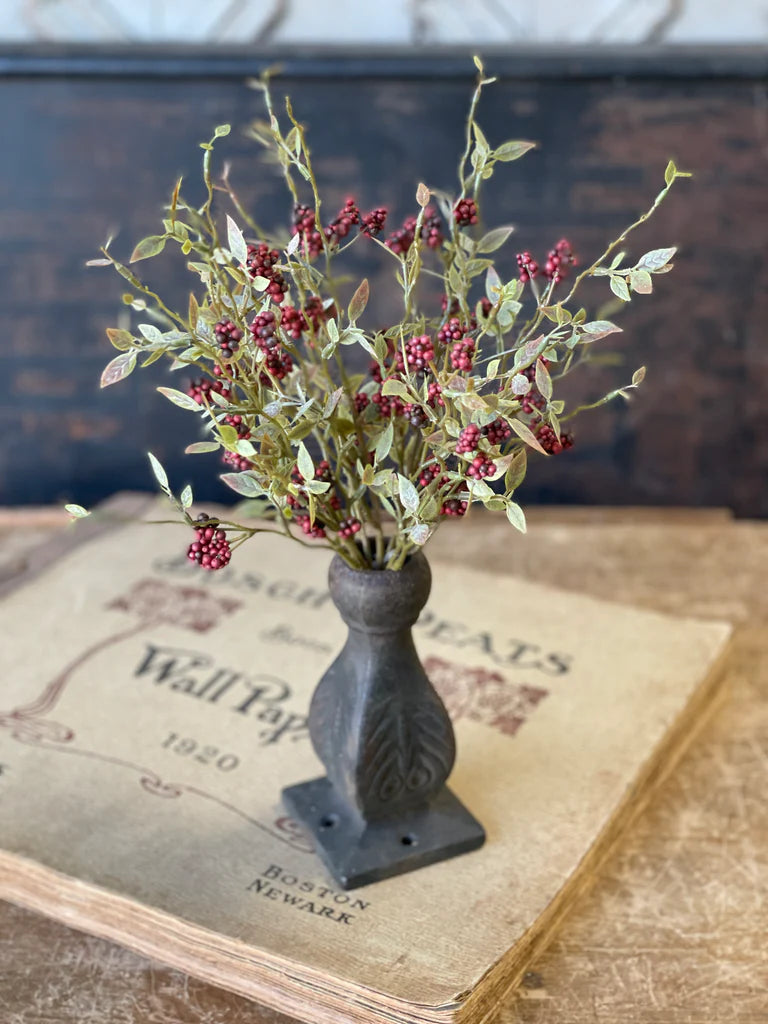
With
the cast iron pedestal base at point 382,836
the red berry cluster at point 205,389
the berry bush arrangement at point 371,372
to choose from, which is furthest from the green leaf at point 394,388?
the cast iron pedestal base at point 382,836

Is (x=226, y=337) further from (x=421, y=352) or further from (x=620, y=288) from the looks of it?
(x=620, y=288)

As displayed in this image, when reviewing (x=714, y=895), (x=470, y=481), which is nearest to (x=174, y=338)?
(x=470, y=481)

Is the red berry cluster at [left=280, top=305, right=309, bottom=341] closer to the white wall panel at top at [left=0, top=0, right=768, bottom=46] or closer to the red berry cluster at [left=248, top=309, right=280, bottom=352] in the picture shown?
the red berry cluster at [left=248, top=309, right=280, bottom=352]

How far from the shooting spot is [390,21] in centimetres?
147

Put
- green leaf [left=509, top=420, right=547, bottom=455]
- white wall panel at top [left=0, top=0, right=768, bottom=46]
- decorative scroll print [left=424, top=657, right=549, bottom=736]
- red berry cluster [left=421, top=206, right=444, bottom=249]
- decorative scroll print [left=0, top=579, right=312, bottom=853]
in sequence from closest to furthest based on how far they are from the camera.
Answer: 1. green leaf [left=509, top=420, right=547, bottom=455]
2. red berry cluster [left=421, top=206, right=444, bottom=249]
3. decorative scroll print [left=0, top=579, right=312, bottom=853]
4. decorative scroll print [left=424, top=657, right=549, bottom=736]
5. white wall panel at top [left=0, top=0, right=768, bottom=46]

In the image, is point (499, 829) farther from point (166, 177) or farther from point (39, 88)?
point (39, 88)

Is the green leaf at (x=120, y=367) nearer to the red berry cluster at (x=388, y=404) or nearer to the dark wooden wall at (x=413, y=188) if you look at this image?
the red berry cluster at (x=388, y=404)

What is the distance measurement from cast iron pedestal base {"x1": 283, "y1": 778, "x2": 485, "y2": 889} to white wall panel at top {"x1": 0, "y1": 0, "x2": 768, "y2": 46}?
1082 millimetres

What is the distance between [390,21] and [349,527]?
103 cm

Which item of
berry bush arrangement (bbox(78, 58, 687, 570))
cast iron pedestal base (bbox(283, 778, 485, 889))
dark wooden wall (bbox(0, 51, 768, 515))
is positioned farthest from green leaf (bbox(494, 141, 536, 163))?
dark wooden wall (bbox(0, 51, 768, 515))

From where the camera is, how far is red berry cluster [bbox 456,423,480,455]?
58 cm

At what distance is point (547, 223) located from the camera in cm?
153

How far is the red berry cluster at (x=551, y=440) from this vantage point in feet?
2.03

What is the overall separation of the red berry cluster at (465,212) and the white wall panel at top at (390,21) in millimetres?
935
